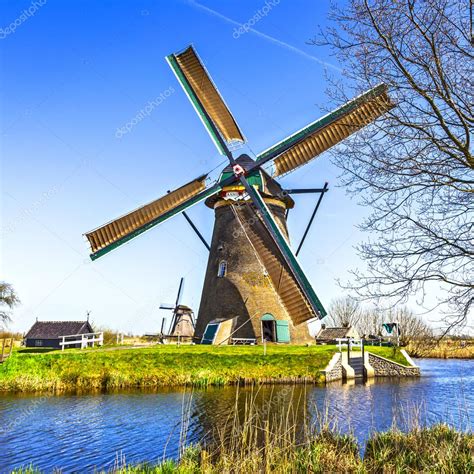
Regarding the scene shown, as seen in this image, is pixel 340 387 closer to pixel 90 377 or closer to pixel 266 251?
pixel 266 251

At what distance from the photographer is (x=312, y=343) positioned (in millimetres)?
21344

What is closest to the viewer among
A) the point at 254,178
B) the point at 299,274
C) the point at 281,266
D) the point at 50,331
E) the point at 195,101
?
the point at 299,274

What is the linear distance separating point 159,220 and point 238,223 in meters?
3.87

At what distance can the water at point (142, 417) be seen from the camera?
24.7 feet

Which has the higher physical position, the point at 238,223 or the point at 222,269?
the point at 238,223

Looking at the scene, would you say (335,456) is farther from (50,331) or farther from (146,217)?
(50,331)

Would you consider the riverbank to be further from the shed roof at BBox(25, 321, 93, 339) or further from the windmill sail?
the shed roof at BBox(25, 321, 93, 339)

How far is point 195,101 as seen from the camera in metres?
19.7

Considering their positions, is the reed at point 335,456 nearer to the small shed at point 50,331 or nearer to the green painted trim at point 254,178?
the green painted trim at point 254,178

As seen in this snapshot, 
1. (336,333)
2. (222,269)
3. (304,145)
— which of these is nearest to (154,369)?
(222,269)

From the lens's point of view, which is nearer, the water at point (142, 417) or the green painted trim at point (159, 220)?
the water at point (142, 417)

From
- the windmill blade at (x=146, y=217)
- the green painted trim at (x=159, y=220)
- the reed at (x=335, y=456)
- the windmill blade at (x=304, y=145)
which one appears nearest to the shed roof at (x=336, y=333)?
the windmill blade at (x=304, y=145)

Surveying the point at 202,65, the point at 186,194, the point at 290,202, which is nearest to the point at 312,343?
the point at 290,202

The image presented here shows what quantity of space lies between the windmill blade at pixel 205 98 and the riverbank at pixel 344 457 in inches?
596
